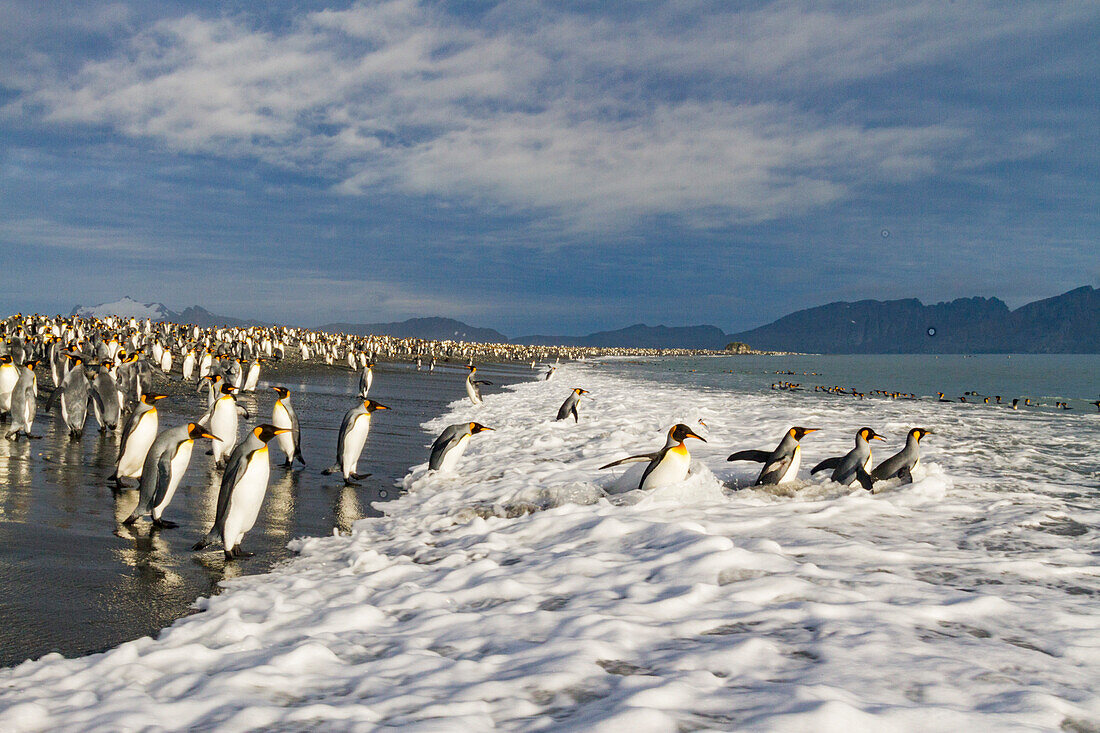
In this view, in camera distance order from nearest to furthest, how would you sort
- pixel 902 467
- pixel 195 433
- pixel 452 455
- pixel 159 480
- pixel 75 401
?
pixel 159 480 → pixel 195 433 → pixel 902 467 → pixel 452 455 → pixel 75 401

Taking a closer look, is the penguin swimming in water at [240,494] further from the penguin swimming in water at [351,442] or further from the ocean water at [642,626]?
the penguin swimming in water at [351,442]

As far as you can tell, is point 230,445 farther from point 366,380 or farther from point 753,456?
point 366,380

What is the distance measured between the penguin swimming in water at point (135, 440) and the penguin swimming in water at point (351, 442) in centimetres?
210

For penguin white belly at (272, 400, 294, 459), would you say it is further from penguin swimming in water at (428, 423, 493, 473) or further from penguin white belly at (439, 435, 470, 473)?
penguin white belly at (439, 435, 470, 473)

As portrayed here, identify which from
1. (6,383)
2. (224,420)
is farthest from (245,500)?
(6,383)

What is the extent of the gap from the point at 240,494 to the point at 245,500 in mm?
76

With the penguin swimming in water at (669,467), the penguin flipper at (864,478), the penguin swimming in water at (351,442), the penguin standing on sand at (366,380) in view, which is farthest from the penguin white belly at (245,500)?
the penguin standing on sand at (366,380)

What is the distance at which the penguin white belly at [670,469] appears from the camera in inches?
287

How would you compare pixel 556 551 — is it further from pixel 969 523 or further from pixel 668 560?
pixel 969 523

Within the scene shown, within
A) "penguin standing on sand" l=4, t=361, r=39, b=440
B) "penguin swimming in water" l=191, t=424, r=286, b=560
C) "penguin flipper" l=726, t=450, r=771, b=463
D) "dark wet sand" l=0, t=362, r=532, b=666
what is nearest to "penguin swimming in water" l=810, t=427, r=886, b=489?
"penguin flipper" l=726, t=450, r=771, b=463

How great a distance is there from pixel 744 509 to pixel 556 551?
2285 mm

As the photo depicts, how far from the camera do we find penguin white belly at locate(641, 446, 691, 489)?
7.28 metres

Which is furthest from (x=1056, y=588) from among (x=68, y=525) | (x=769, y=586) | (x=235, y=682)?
(x=68, y=525)

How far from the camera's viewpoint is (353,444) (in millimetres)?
8992
